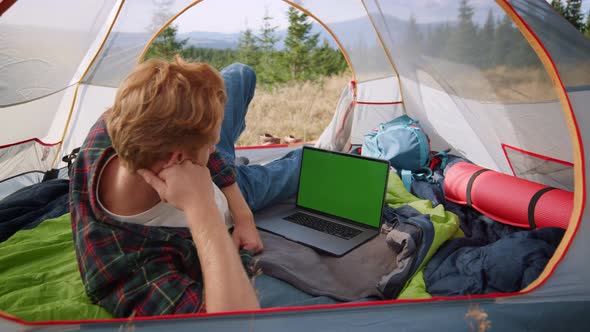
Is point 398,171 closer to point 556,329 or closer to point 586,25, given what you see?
point 556,329

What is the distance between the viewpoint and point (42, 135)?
245 centimetres

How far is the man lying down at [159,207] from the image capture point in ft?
3.54

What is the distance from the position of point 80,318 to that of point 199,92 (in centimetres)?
64

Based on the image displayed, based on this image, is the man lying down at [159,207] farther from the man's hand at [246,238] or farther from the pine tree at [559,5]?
the pine tree at [559,5]

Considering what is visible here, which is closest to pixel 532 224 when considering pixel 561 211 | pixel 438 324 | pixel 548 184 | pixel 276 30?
pixel 561 211

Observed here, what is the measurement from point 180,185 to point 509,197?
1316mm

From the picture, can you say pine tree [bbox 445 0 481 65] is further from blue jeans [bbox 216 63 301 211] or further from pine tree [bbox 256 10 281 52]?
pine tree [bbox 256 10 281 52]

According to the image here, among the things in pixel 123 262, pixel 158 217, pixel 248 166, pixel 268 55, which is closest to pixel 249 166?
pixel 248 166

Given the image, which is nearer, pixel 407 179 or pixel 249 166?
pixel 249 166

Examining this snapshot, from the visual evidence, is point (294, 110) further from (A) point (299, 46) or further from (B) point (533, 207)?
(B) point (533, 207)

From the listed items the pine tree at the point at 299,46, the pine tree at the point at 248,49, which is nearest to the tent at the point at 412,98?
the pine tree at the point at 299,46

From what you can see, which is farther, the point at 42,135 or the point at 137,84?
the point at 42,135

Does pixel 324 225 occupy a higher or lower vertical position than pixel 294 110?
higher

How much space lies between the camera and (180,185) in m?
1.13
